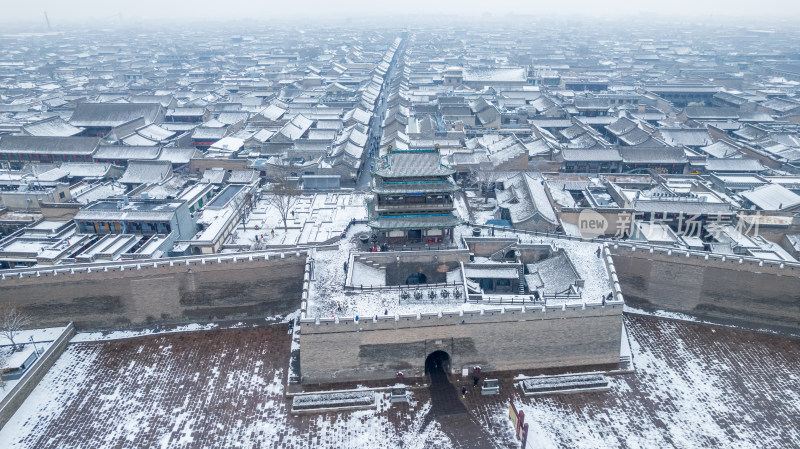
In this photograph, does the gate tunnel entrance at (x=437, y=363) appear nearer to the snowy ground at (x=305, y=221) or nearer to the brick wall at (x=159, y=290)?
the brick wall at (x=159, y=290)

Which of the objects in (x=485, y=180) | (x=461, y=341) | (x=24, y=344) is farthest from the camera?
(x=485, y=180)

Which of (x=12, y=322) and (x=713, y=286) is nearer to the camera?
(x=12, y=322)

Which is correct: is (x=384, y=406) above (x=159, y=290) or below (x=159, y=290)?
below

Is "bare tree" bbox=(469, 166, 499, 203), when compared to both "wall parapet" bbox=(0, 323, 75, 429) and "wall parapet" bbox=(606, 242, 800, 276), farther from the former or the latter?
"wall parapet" bbox=(0, 323, 75, 429)

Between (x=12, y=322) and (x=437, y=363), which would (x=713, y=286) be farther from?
(x=12, y=322)

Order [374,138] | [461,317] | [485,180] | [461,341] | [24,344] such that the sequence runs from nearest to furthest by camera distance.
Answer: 1. [461,317]
2. [461,341]
3. [24,344]
4. [485,180]
5. [374,138]

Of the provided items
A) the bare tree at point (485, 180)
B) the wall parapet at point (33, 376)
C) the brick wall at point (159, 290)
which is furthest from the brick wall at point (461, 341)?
the bare tree at point (485, 180)

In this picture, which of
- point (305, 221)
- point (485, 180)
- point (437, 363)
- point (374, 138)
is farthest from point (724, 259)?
point (374, 138)

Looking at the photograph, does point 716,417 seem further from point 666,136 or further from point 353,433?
point 666,136
